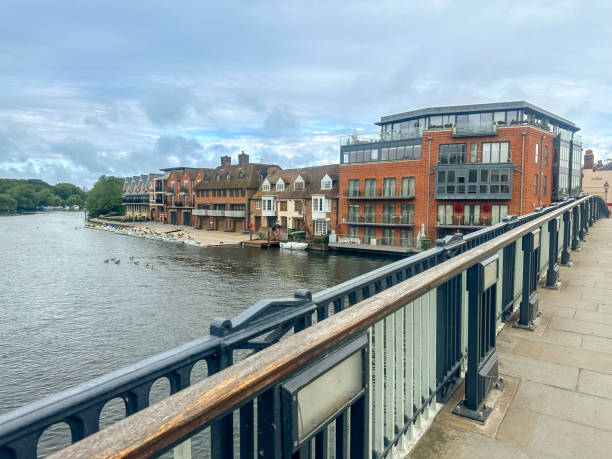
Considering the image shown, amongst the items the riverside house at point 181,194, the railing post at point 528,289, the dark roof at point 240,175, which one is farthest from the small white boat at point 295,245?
the railing post at point 528,289

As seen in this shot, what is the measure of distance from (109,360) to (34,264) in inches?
1194

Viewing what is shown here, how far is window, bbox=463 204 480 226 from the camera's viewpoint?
1657 inches

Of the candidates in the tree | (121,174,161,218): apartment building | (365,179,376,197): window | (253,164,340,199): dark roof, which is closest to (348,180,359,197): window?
(365,179,376,197): window

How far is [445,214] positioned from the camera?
144 ft

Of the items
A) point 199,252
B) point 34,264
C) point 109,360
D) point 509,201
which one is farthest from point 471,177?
point 34,264

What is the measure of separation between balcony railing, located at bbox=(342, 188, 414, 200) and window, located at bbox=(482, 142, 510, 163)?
7724 millimetres

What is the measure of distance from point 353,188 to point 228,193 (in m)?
29.8

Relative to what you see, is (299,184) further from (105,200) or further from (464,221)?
(105,200)

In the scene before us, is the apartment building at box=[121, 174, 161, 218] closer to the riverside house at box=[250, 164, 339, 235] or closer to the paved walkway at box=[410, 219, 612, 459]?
the riverside house at box=[250, 164, 339, 235]

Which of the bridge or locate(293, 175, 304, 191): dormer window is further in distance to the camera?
locate(293, 175, 304, 191): dormer window

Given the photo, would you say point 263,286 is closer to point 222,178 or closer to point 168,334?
point 168,334

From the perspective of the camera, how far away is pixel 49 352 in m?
19.3

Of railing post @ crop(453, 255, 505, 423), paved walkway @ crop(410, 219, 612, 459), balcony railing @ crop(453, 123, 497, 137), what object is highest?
balcony railing @ crop(453, 123, 497, 137)

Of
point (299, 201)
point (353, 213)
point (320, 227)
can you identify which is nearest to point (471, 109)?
point (353, 213)
